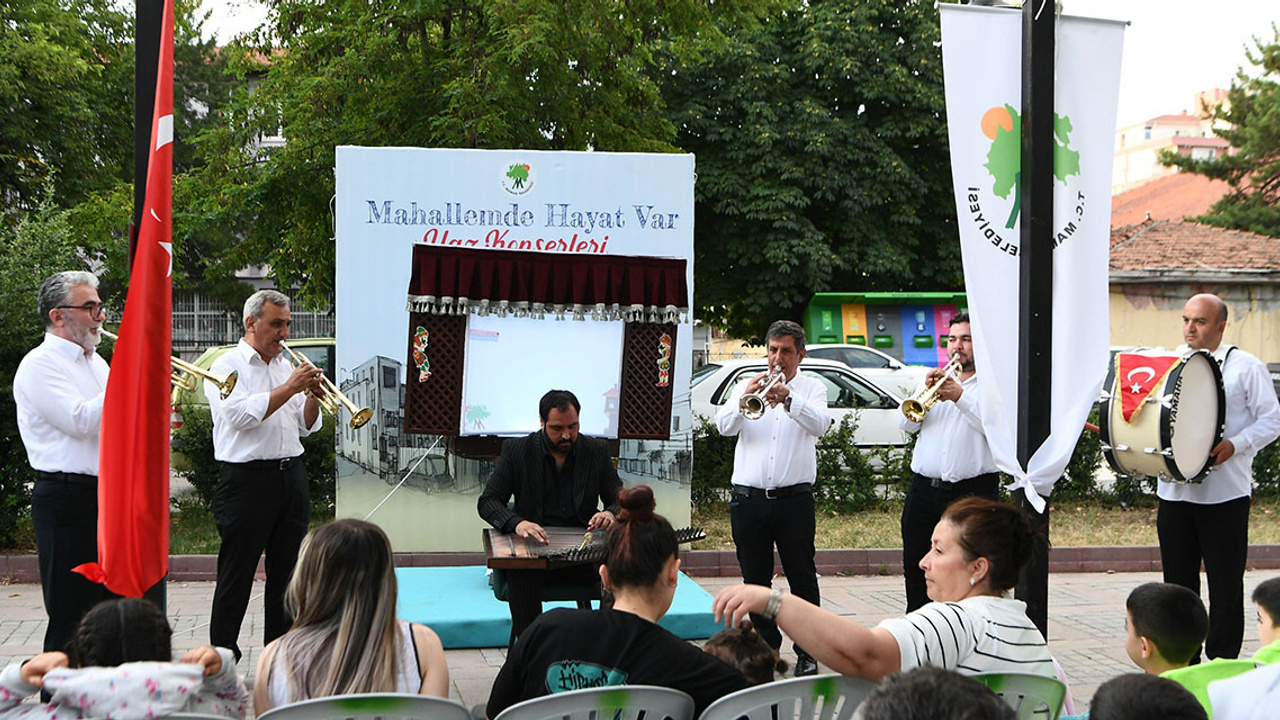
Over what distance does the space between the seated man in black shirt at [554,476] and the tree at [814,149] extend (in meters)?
15.2

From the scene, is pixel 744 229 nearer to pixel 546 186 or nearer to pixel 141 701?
pixel 546 186

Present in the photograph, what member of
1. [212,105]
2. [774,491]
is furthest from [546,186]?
[212,105]

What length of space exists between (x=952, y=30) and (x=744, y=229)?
55.0 feet

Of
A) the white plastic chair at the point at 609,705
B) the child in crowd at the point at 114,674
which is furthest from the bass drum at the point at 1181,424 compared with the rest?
the child in crowd at the point at 114,674

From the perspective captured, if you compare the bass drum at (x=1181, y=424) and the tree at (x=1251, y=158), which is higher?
the tree at (x=1251, y=158)

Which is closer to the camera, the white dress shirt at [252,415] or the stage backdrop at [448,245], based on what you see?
the white dress shirt at [252,415]

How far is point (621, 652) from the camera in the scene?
3.05 metres

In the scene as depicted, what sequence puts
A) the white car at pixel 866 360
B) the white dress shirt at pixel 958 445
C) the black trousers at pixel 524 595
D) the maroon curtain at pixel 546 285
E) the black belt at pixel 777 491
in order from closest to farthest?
the black trousers at pixel 524 595
the white dress shirt at pixel 958 445
the black belt at pixel 777 491
the maroon curtain at pixel 546 285
the white car at pixel 866 360

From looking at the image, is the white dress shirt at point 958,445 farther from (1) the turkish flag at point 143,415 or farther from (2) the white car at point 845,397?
(2) the white car at point 845,397

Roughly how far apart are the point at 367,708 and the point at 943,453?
394 centimetres

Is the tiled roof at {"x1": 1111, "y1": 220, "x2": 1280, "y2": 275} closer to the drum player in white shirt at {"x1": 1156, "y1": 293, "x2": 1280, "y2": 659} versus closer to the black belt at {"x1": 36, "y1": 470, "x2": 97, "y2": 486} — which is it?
the drum player in white shirt at {"x1": 1156, "y1": 293, "x2": 1280, "y2": 659}

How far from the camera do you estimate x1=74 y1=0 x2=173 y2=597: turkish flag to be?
12.6 ft

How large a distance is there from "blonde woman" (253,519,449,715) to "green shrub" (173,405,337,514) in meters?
6.97

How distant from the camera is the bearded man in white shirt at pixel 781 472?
6.08 metres
